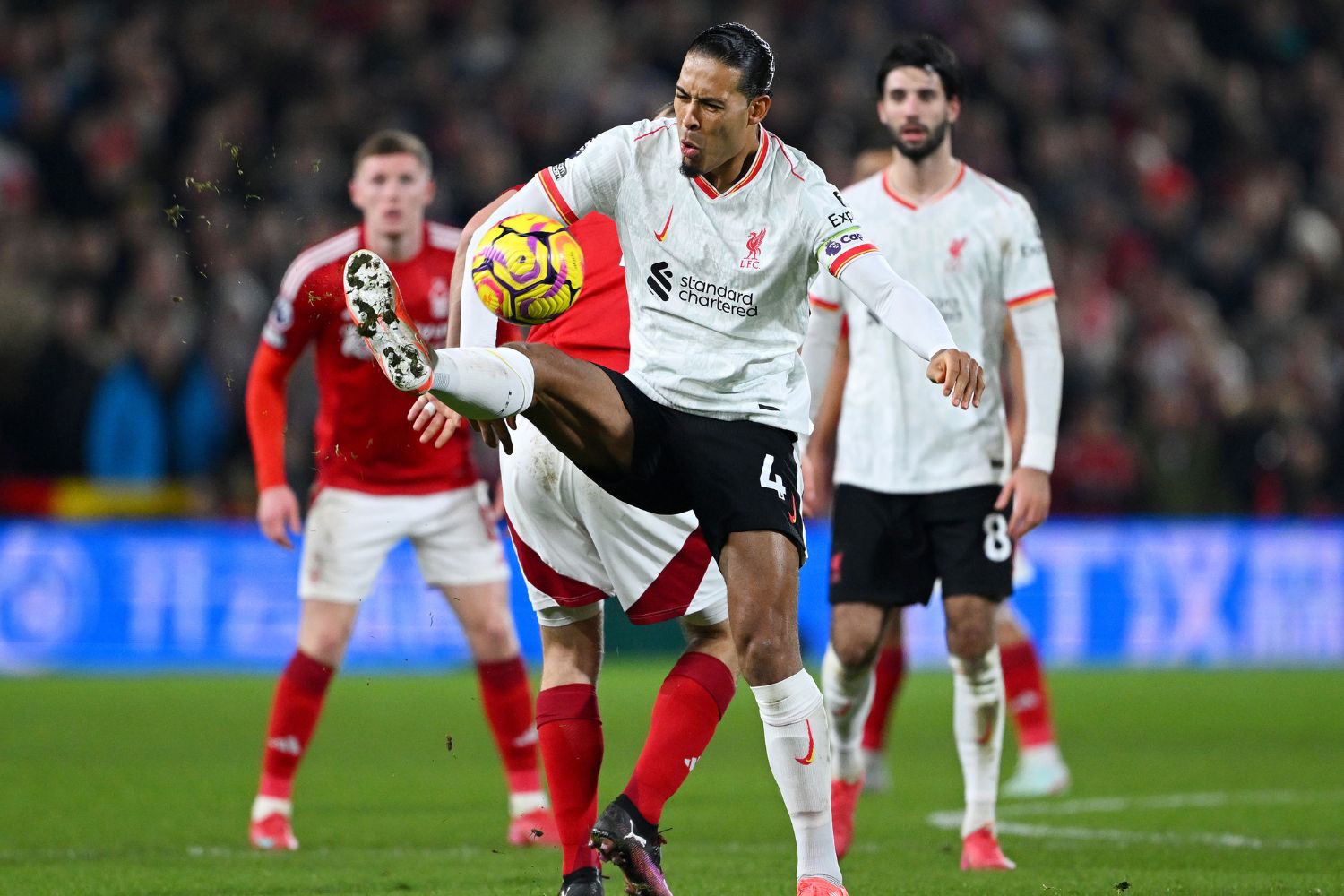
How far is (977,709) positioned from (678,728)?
1.72m

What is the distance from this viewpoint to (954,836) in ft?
23.6

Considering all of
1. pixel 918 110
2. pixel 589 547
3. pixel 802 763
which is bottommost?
pixel 802 763

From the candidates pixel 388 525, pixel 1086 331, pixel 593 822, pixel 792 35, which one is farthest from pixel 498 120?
pixel 593 822

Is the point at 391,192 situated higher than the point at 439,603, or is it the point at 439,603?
the point at 391,192

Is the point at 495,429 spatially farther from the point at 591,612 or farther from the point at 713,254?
the point at 591,612

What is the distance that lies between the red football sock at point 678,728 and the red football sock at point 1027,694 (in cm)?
372

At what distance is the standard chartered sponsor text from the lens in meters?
4.98

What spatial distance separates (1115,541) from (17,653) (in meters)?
8.14

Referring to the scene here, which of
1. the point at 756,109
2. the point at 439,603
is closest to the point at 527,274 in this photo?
the point at 756,109

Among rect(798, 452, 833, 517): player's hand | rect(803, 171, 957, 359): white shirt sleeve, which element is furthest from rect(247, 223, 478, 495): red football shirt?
rect(803, 171, 957, 359): white shirt sleeve

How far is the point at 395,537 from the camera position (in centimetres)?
748

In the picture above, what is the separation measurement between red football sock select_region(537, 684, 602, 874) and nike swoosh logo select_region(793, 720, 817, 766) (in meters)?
0.63

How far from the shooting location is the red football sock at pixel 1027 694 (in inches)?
344

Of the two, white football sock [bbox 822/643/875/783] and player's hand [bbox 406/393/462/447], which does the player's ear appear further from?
white football sock [bbox 822/643/875/783]
